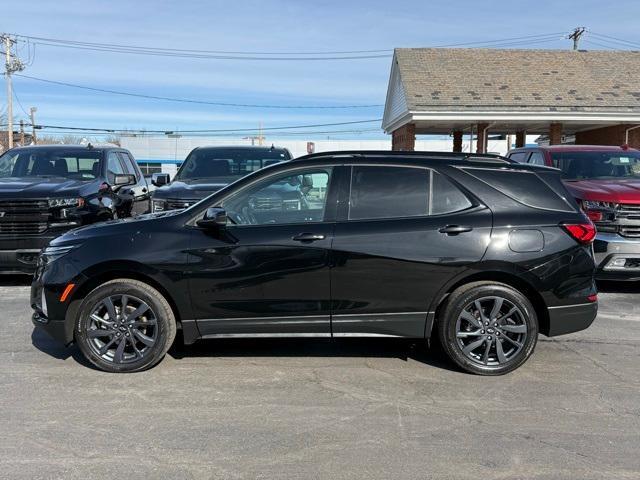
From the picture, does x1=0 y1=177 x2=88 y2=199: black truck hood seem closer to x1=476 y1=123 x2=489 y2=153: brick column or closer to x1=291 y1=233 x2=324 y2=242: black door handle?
x1=291 y1=233 x2=324 y2=242: black door handle

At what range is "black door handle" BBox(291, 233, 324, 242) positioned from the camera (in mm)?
4598

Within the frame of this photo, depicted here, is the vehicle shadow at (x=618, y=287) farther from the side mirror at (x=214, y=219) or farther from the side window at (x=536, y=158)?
the side mirror at (x=214, y=219)

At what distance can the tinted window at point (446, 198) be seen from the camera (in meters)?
4.75

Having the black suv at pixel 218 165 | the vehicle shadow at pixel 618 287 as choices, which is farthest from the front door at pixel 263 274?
the vehicle shadow at pixel 618 287

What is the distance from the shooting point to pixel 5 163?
30.4ft

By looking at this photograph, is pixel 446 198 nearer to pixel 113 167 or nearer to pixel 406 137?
pixel 113 167

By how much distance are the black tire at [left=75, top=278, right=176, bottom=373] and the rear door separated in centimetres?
142

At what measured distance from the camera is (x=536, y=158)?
9.48 m

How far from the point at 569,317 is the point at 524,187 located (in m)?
1.14

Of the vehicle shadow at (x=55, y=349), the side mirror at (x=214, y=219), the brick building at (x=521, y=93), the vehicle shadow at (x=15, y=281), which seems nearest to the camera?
the side mirror at (x=214, y=219)

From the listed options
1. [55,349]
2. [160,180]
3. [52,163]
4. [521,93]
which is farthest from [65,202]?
[521,93]

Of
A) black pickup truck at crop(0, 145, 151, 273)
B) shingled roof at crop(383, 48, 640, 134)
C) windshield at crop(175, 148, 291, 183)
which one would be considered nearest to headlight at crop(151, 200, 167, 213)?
black pickup truck at crop(0, 145, 151, 273)

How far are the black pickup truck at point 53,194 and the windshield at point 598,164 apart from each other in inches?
268

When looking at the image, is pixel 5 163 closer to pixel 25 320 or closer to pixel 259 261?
pixel 25 320
